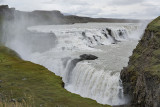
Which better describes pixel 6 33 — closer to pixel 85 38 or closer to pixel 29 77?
pixel 85 38

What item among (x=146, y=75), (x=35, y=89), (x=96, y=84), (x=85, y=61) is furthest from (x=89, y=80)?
(x=146, y=75)

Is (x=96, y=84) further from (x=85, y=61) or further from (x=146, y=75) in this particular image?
(x=146, y=75)

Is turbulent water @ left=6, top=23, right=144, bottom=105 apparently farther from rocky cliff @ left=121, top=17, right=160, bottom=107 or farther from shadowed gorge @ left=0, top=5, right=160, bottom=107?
rocky cliff @ left=121, top=17, right=160, bottom=107

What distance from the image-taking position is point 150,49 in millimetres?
20625

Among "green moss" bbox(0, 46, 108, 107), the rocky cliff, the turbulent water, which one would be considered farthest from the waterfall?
"green moss" bbox(0, 46, 108, 107)

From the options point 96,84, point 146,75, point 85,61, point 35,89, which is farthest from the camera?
point 85,61

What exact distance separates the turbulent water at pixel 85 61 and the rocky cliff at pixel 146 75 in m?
2.39

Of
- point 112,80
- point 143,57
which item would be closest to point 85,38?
point 112,80

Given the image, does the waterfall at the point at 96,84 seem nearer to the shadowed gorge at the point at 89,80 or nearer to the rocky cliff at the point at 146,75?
the shadowed gorge at the point at 89,80

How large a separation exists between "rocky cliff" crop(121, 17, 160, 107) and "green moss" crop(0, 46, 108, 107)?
13.6 ft

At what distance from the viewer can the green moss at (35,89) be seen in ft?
50.8

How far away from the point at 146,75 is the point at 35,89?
9408mm

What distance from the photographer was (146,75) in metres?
17.0

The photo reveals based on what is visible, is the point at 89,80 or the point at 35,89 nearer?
the point at 35,89
